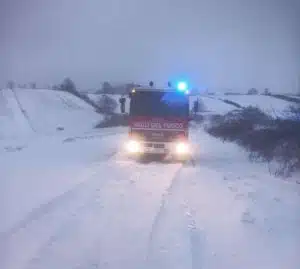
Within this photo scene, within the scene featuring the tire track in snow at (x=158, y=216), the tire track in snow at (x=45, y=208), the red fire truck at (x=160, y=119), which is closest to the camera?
the tire track in snow at (x=158, y=216)

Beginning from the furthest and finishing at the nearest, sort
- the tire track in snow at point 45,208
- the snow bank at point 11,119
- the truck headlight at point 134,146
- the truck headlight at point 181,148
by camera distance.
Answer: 1. the snow bank at point 11,119
2. the truck headlight at point 134,146
3. the truck headlight at point 181,148
4. the tire track in snow at point 45,208

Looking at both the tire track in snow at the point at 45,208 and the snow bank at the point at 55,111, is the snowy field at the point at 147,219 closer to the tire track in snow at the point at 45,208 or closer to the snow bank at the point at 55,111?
the tire track in snow at the point at 45,208

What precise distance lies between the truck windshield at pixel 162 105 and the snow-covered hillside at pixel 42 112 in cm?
3171

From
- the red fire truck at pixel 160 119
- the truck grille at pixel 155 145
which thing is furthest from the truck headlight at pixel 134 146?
the truck grille at pixel 155 145

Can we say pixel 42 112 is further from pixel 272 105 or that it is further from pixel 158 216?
pixel 158 216

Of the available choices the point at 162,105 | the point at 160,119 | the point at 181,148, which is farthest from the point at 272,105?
the point at 160,119

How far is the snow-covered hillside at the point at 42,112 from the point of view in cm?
5100

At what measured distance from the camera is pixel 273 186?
37.0 ft

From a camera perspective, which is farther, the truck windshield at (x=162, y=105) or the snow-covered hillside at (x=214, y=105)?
the snow-covered hillside at (x=214, y=105)

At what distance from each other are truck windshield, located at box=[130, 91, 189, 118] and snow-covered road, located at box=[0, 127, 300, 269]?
3.17m

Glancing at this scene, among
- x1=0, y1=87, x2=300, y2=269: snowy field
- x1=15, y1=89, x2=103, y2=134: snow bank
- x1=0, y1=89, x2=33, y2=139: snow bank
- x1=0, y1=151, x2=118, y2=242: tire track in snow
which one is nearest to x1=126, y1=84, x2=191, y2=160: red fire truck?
x1=0, y1=87, x2=300, y2=269: snowy field

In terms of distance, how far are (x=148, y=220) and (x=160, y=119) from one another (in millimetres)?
8671

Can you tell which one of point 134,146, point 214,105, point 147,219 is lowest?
point 214,105

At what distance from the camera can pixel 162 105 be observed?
15.9 metres
